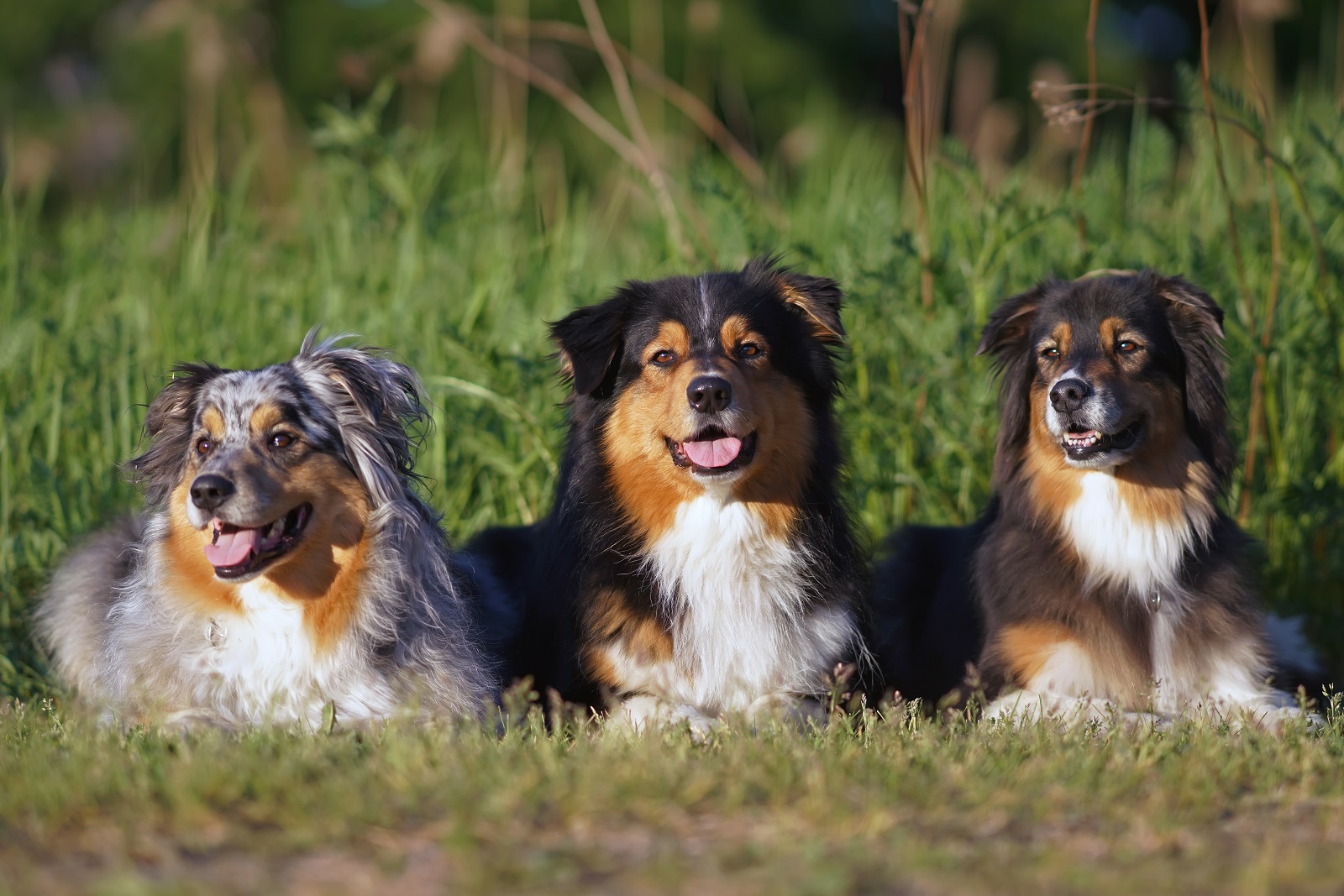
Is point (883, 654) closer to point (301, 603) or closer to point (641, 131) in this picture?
point (301, 603)

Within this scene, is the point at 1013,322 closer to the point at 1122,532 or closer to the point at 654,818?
the point at 1122,532

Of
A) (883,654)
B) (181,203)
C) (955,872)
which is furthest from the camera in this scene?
(181,203)

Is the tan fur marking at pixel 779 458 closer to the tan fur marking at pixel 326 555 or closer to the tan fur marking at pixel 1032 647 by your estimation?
the tan fur marking at pixel 1032 647

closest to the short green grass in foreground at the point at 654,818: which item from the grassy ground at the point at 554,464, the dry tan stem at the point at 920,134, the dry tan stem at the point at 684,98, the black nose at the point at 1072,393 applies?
the grassy ground at the point at 554,464

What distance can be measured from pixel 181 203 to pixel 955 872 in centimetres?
720

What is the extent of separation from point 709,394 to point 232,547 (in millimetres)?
1660

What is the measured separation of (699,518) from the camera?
4.97m

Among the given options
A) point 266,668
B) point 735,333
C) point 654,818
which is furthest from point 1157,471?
point 266,668

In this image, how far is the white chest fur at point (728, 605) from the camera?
4.98m

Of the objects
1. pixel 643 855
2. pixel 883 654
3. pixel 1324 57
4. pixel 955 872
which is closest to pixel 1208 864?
pixel 955 872

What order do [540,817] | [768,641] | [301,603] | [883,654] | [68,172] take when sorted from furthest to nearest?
[68,172], [883,654], [768,641], [301,603], [540,817]

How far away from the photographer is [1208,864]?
122 inches

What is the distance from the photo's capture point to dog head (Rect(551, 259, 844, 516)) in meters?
4.80

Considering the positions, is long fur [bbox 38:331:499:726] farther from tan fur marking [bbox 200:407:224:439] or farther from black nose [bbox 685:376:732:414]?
black nose [bbox 685:376:732:414]
